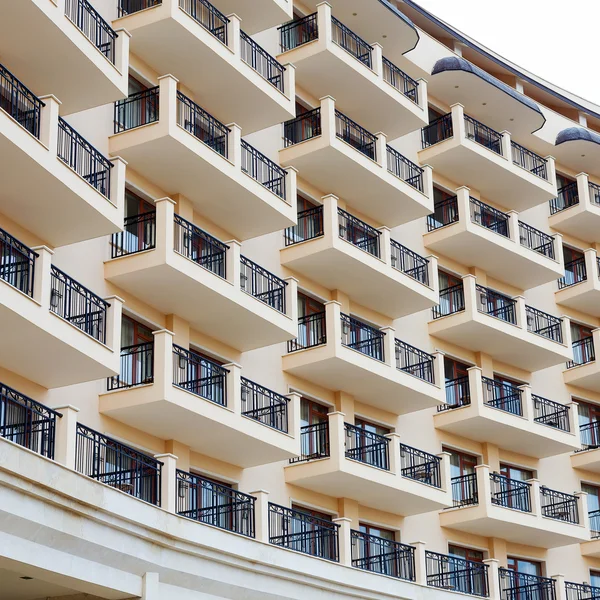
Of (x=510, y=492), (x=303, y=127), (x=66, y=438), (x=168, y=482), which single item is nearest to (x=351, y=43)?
(x=303, y=127)

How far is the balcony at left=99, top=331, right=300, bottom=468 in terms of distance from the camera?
75.0 ft

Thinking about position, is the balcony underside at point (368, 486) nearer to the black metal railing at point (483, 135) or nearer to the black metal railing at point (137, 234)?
the black metal railing at point (137, 234)

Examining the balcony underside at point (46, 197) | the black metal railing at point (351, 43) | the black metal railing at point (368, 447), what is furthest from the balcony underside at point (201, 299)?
the black metal railing at point (351, 43)

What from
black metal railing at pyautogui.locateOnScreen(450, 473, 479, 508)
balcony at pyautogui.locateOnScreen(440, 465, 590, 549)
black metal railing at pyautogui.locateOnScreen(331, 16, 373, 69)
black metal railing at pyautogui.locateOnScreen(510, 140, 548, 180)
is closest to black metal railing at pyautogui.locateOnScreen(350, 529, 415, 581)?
balcony at pyautogui.locateOnScreen(440, 465, 590, 549)

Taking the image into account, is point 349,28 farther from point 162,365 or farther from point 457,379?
point 162,365

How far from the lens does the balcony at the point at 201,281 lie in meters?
23.7

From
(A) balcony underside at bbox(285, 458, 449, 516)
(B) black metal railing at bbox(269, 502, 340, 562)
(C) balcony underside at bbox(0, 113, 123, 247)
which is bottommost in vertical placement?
(B) black metal railing at bbox(269, 502, 340, 562)

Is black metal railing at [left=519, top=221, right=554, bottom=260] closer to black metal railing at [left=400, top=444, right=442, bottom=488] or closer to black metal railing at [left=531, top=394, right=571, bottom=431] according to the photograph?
black metal railing at [left=531, top=394, right=571, bottom=431]

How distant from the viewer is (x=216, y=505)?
24.2 m

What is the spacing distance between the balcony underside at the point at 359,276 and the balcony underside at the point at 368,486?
16.4 ft

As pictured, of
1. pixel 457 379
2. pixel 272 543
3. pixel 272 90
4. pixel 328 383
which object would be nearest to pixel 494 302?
pixel 457 379

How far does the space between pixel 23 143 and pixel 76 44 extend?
3.06 meters

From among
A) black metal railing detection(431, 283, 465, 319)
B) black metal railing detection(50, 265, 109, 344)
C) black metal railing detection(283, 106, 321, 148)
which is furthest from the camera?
black metal railing detection(431, 283, 465, 319)

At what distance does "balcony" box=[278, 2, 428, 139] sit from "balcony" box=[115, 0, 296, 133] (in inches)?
81.4
